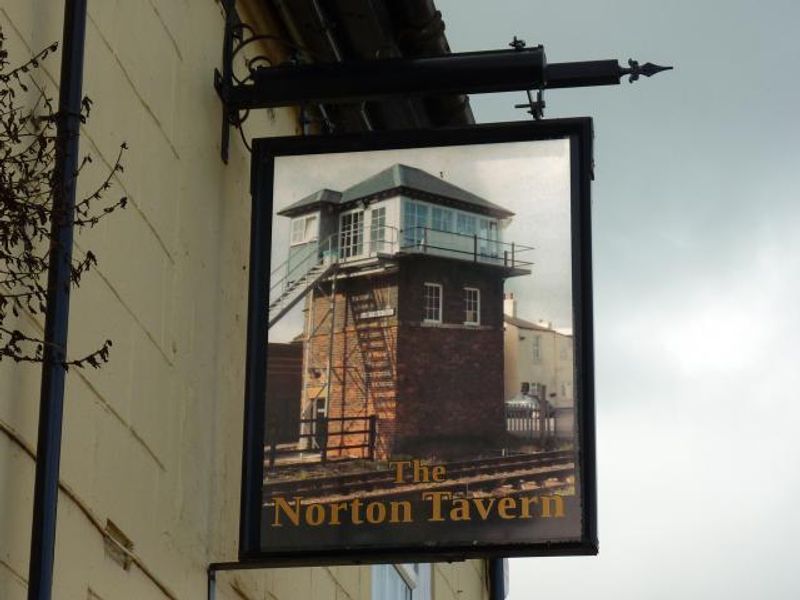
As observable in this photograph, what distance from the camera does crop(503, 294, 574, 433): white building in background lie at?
22.5ft

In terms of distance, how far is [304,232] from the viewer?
24.0 feet

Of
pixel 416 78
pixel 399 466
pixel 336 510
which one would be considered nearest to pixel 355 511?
pixel 336 510

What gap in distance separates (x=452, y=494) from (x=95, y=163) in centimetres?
186

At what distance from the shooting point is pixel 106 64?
250 inches

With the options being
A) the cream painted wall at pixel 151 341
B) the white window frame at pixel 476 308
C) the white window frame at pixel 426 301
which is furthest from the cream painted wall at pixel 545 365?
the cream painted wall at pixel 151 341

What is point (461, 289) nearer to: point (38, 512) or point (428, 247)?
point (428, 247)

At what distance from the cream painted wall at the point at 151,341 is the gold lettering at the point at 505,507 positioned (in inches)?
47.3

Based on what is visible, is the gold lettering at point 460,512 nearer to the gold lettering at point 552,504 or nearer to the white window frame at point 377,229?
the gold lettering at point 552,504

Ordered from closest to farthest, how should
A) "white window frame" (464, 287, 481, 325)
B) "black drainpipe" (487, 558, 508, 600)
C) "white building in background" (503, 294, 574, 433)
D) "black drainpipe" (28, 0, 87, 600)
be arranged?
"black drainpipe" (28, 0, 87, 600) < "white building in background" (503, 294, 574, 433) < "white window frame" (464, 287, 481, 325) < "black drainpipe" (487, 558, 508, 600)

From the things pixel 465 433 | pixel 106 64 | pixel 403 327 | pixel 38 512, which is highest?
pixel 106 64

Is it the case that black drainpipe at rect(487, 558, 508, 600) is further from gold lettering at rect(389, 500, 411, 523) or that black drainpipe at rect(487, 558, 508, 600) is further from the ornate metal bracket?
gold lettering at rect(389, 500, 411, 523)

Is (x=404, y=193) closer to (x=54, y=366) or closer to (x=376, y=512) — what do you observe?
(x=376, y=512)

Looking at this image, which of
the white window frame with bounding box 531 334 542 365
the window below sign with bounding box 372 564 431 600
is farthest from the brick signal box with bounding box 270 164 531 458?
the window below sign with bounding box 372 564 431 600

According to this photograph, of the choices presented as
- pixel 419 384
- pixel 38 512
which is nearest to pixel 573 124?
pixel 419 384
